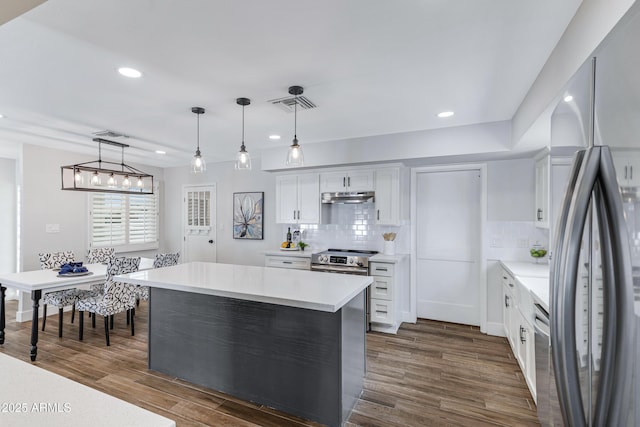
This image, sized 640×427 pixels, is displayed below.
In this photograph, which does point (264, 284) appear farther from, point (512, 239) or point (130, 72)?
point (512, 239)

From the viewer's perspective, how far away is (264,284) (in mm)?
2539

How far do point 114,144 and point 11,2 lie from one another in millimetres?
4202

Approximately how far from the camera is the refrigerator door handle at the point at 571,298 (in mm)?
804

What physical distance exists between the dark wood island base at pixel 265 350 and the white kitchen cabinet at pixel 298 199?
7.69 feet

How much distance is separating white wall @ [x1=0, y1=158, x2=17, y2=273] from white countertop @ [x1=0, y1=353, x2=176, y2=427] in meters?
6.31

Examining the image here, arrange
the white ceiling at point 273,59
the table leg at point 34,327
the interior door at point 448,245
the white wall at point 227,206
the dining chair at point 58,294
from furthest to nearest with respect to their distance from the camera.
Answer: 1. the white wall at point 227,206
2. the interior door at point 448,245
3. the dining chair at point 58,294
4. the table leg at point 34,327
5. the white ceiling at point 273,59

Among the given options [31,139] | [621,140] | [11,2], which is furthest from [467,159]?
[31,139]

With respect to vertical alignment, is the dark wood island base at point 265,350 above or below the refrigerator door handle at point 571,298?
below

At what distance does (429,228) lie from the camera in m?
4.53

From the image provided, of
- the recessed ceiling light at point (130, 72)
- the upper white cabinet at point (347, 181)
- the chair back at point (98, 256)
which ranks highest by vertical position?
the recessed ceiling light at point (130, 72)

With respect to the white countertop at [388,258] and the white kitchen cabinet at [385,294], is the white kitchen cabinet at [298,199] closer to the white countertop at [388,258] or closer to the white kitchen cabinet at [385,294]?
the white countertop at [388,258]

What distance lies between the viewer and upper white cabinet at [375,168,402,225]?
4.25 m

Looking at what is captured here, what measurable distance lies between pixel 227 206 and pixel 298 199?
6.08ft

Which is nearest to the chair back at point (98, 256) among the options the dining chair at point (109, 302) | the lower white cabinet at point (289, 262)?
the dining chair at point (109, 302)
